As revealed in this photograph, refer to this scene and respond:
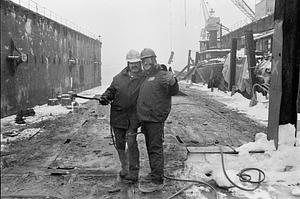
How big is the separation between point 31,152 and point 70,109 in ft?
23.7

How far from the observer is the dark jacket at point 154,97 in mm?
4547

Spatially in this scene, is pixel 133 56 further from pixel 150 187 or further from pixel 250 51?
pixel 250 51

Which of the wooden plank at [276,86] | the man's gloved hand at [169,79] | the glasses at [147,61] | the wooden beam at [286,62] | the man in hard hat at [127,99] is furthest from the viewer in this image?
the wooden plank at [276,86]

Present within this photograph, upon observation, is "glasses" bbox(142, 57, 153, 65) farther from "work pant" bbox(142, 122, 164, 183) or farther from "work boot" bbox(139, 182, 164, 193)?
"work boot" bbox(139, 182, 164, 193)

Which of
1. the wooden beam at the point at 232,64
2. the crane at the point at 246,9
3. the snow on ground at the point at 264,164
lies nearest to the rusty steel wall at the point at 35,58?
the snow on ground at the point at 264,164

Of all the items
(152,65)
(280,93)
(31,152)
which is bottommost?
(31,152)

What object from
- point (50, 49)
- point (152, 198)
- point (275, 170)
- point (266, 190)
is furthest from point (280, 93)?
point (50, 49)

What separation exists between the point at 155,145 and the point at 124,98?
30.9 inches

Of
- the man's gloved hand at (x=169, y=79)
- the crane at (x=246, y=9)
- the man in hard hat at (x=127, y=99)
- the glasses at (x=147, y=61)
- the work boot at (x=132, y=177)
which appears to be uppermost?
the crane at (x=246, y=9)

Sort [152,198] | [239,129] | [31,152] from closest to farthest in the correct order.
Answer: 1. [152,198]
2. [31,152]
3. [239,129]

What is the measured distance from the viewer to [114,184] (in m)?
4.95

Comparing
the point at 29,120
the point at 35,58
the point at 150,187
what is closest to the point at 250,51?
the point at 35,58

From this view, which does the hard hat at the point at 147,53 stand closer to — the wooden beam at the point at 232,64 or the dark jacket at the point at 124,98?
the dark jacket at the point at 124,98

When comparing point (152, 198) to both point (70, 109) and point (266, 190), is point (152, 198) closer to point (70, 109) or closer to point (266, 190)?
point (266, 190)
